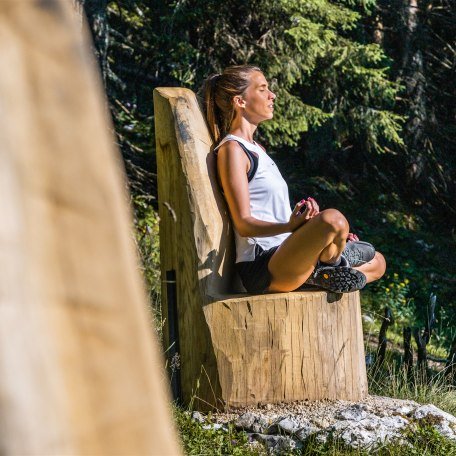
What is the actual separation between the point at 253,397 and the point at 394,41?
929 centimetres

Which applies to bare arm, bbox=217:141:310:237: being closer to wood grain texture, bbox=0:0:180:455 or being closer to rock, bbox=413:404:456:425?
rock, bbox=413:404:456:425

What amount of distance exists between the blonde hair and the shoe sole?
1.04m

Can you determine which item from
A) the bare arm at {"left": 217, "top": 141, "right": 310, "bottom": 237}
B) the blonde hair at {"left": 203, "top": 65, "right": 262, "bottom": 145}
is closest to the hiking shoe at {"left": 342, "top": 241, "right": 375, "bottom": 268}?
the bare arm at {"left": 217, "top": 141, "right": 310, "bottom": 237}

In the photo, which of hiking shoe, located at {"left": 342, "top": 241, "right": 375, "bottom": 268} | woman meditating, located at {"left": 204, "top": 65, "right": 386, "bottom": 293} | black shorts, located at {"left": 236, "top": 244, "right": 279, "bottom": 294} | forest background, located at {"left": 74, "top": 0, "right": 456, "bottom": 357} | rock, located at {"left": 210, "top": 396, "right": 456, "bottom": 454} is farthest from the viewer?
forest background, located at {"left": 74, "top": 0, "right": 456, "bottom": 357}

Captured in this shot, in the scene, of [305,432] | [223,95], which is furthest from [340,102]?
[305,432]

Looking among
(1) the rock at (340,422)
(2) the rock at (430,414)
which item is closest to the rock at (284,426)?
(1) the rock at (340,422)

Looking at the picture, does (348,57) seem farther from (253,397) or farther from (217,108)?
(253,397)

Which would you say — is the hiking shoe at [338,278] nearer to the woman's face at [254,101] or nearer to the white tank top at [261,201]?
the white tank top at [261,201]

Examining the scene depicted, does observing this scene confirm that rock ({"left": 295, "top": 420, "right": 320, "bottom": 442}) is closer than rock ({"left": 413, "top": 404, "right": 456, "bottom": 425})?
Yes

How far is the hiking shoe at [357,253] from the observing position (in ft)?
14.2

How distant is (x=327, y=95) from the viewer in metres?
9.85

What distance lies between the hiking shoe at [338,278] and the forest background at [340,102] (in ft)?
9.28

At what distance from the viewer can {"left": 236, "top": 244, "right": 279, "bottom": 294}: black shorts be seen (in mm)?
4102

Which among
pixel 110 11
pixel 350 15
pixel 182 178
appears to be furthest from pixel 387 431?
pixel 110 11
